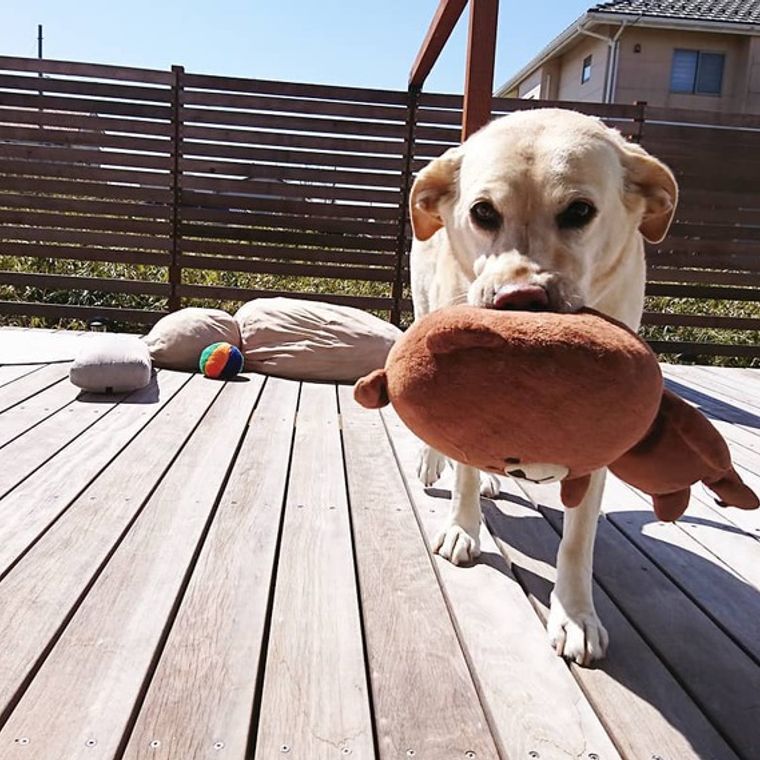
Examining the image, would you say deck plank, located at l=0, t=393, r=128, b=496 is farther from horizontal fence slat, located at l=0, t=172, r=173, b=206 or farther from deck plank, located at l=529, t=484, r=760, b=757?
horizontal fence slat, located at l=0, t=172, r=173, b=206

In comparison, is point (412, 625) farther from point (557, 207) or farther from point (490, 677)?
point (557, 207)

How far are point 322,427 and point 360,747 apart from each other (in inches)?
75.1

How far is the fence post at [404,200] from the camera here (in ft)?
17.7

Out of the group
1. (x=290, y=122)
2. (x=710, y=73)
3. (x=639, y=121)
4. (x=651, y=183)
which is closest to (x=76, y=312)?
(x=290, y=122)

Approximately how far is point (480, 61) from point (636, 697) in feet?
8.42

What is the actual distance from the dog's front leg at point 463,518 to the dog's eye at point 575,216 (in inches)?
26.3

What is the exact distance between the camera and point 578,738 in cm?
115

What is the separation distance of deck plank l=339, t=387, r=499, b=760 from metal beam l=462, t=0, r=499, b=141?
177cm

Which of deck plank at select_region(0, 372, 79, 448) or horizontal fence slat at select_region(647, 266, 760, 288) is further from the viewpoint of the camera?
horizontal fence slat at select_region(647, 266, 760, 288)

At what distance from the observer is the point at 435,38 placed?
4.16 metres

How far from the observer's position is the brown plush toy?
1.07 meters

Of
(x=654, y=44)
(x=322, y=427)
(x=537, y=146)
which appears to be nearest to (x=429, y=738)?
(x=537, y=146)

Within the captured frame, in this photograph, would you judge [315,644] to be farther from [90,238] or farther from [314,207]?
[90,238]

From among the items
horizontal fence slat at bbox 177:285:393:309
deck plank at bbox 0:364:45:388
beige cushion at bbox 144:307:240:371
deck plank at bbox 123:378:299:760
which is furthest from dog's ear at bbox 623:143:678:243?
horizontal fence slat at bbox 177:285:393:309
